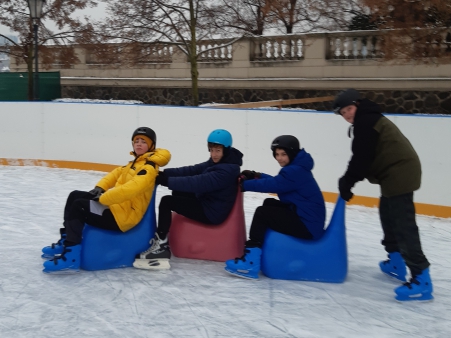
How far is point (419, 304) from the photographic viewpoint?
11.2 ft

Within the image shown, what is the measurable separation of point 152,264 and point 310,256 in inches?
41.9

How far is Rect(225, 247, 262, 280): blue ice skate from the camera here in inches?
148

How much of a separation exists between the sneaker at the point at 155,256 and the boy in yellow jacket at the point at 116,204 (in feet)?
0.70

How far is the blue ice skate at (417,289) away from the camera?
342 cm

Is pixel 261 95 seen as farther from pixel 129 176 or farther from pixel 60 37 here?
pixel 129 176

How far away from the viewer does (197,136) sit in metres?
7.58

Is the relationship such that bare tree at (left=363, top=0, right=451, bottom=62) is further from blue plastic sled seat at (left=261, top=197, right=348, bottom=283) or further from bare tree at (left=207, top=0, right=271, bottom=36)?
blue plastic sled seat at (left=261, top=197, right=348, bottom=283)

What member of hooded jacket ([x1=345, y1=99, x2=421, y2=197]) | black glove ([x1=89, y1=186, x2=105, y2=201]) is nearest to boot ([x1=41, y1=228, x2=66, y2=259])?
black glove ([x1=89, y1=186, x2=105, y2=201])

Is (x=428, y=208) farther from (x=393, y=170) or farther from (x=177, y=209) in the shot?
(x=177, y=209)

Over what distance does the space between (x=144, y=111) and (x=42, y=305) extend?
500cm

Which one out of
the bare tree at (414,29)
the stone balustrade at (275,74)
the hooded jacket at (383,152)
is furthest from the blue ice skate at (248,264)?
the stone balustrade at (275,74)

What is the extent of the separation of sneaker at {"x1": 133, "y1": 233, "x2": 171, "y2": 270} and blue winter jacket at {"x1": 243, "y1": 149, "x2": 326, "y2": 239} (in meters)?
Result: 0.79

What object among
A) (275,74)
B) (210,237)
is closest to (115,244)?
(210,237)

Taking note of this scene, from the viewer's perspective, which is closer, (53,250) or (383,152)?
(383,152)
